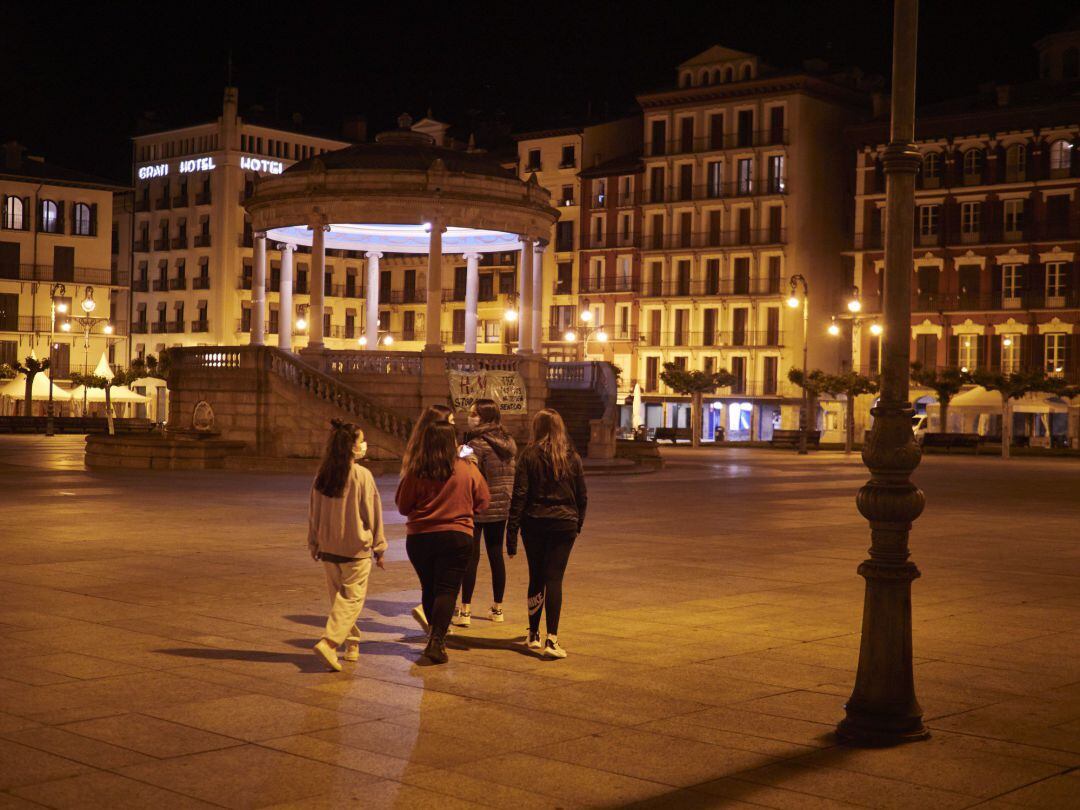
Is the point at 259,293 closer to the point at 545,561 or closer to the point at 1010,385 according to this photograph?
the point at 1010,385

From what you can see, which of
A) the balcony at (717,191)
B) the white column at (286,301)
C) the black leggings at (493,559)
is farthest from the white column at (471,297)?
the balcony at (717,191)

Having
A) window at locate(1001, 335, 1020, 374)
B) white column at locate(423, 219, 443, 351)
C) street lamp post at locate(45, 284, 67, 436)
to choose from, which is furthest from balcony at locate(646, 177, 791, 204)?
white column at locate(423, 219, 443, 351)

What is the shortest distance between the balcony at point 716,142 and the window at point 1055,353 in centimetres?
2029

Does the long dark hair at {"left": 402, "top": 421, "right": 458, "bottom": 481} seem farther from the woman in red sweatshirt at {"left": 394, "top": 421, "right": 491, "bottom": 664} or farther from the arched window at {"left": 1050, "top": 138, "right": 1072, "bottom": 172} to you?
the arched window at {"left": 1050, "top": 138, "right": 1072, "bottom": 172}

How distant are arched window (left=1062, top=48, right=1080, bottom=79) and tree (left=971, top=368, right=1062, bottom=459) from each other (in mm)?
24690

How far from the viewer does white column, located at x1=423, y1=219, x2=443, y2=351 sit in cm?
4412

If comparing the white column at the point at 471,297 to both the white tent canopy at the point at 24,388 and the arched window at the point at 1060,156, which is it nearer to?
the white tent canopy at the point at 24,388

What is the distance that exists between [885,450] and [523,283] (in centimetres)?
3856

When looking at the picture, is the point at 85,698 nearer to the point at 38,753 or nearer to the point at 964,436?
the point at 38,753

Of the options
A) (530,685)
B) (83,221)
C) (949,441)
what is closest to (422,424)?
(530,685)

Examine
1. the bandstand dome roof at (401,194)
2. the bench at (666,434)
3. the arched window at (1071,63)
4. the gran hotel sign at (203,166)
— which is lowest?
the bench at (666,434)

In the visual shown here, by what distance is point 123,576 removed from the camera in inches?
622

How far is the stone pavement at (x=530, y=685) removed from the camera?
25.4 feet

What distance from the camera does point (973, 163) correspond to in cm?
8656
